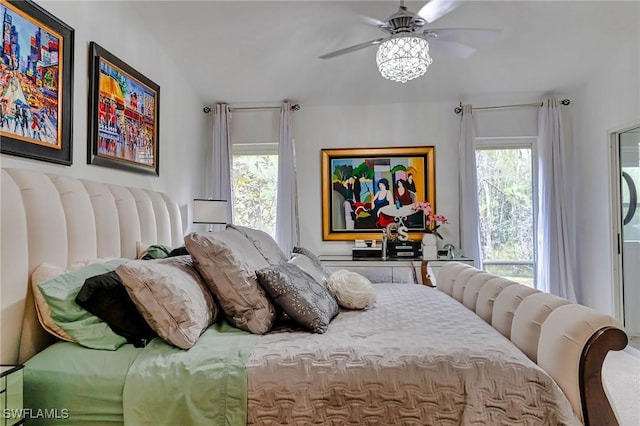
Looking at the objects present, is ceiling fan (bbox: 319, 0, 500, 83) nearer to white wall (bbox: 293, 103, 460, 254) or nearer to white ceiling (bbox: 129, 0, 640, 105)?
white ceiling (bbox: 129, 0, 640, 105)

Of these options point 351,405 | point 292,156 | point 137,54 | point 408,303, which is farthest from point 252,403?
point 292,156

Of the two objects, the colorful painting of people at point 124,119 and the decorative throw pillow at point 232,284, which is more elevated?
the colorful painting of people at point 124,119

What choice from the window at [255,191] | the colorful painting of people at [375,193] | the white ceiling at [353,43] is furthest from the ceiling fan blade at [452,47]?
the window at [255,191]

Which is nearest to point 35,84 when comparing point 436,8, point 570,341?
point 436,8

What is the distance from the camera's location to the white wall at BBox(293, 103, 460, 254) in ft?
14.8

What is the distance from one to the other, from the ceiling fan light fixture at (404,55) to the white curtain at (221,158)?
2.38 m

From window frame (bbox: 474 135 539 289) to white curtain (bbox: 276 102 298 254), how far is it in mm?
2037

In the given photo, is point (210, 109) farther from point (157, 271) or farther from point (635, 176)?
point (635, 176)

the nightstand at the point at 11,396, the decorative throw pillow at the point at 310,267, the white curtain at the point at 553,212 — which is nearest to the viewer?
the nightstand at the point at 11,396

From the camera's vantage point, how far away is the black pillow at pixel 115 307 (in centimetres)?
163

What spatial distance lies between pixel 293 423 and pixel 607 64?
4.14 meters

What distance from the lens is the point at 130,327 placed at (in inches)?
64.7

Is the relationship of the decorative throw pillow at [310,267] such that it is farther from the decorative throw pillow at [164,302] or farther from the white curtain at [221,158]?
the white curtain at [221,158]

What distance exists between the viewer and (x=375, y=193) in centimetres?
452
